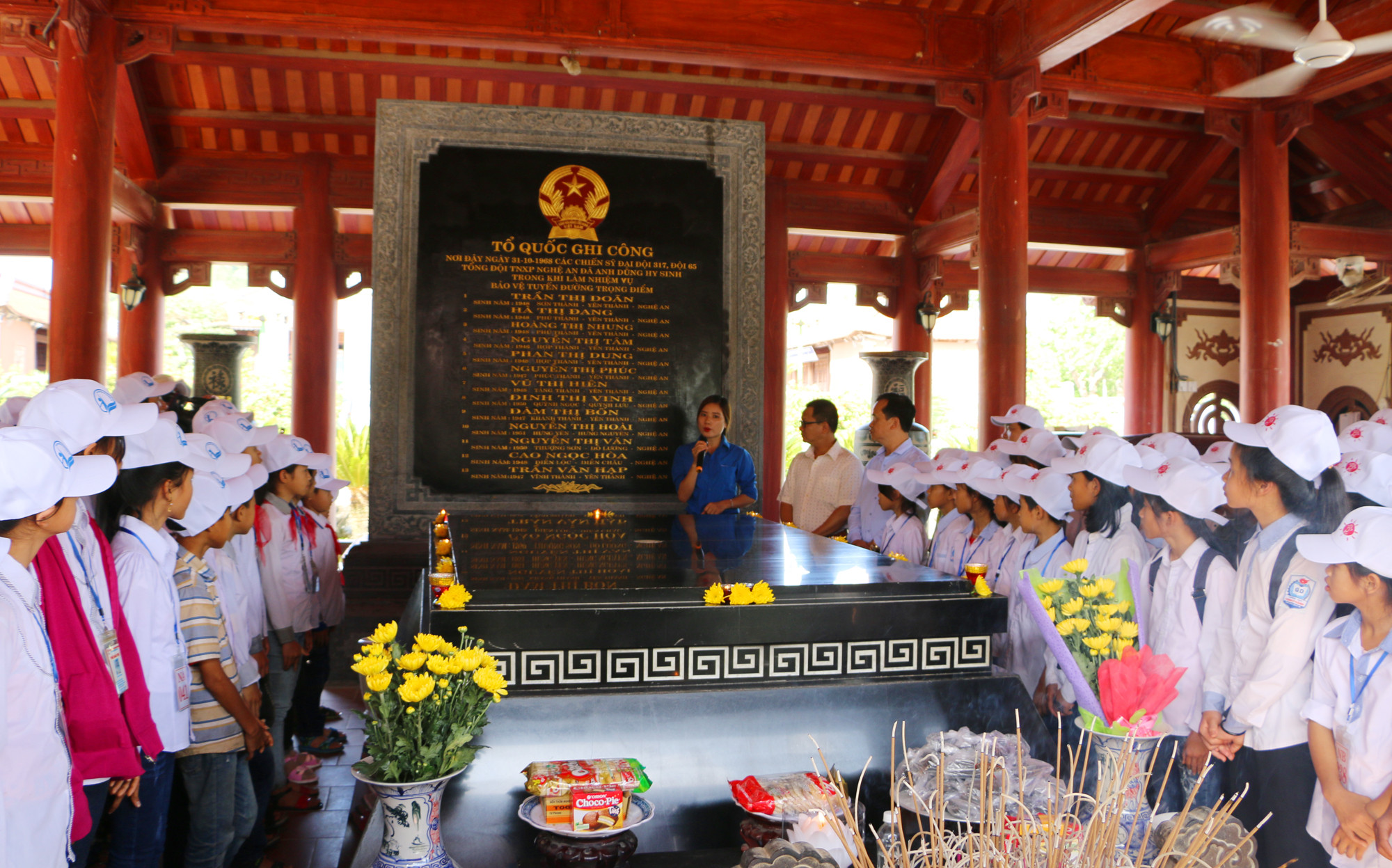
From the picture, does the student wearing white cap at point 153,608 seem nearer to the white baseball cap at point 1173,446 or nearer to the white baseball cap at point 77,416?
the white baseball cap at point 77,416

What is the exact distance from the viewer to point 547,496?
5.62 metres

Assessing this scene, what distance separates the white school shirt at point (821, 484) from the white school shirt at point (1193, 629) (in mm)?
2506

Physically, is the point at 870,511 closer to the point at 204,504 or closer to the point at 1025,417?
the point at 1025,417

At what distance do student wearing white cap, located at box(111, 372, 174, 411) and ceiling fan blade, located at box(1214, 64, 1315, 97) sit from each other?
655 centimetres

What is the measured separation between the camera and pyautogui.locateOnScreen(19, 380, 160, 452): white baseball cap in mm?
2010

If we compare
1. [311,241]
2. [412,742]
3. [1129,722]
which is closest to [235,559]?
[412,742]

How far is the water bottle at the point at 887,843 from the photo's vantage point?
981 mm

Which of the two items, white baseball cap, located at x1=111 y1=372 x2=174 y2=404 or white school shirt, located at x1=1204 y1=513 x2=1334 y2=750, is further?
white baseball cap, located at x1=111 y1=372 x2=174 y2=404

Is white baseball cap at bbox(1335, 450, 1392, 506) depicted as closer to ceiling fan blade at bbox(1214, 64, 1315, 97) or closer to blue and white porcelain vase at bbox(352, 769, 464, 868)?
blue and white porcelain vase at bbox(352, 769, 464, 868)

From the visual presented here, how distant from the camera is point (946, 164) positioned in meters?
7.97

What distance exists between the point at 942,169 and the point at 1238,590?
6.31 metres

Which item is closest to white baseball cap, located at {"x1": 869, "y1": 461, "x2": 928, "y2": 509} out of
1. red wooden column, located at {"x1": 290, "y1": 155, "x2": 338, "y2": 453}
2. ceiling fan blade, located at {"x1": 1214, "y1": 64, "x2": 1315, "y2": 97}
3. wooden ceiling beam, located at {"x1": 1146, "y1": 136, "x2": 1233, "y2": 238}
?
ceiling fan blade, located at {"x1": 1214, "y1": 64, "x2": 1315, "y2": 97}

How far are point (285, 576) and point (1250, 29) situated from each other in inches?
244

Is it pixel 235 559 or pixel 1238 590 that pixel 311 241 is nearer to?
pixel 235 559
